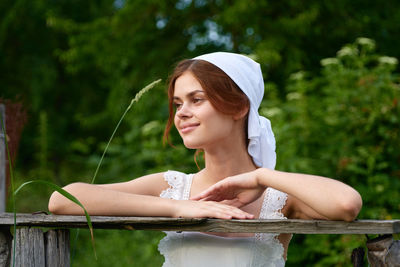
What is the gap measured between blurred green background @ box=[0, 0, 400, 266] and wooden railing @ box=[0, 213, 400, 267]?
1135 millimetres

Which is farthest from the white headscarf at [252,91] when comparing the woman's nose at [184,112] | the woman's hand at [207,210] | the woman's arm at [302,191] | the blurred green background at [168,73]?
the blurred green background at [168,73]

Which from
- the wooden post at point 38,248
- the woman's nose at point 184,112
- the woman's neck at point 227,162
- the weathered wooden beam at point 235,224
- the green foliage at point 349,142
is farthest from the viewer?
the green foliage at point 349,142

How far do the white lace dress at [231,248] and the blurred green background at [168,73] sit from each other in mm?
1199

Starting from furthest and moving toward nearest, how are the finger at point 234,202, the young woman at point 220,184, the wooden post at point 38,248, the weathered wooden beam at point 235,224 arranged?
the finger at point 234,202 < the young woman at point 220,184 < the wooden post at point 38,248 < the weathered wooden beam at point 235,224

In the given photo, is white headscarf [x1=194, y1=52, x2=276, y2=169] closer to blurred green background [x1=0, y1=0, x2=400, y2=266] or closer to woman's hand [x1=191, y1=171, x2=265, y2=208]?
woman's hand [x1=191, y1=171, x2=265, y2=208]

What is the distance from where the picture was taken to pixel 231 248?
2.40 metres

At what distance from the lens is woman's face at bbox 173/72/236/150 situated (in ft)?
7.90

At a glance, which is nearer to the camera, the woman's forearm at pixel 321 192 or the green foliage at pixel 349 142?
the woman's forearm at pixel 321 192

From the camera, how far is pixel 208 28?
7984 mm

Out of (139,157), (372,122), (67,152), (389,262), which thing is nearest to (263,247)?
(389,262)

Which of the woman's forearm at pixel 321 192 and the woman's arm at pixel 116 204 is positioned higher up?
the woman's forearm at pixel 321 192

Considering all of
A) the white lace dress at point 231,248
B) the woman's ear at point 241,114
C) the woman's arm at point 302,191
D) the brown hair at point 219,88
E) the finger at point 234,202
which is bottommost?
the white lace dress at point 231,248

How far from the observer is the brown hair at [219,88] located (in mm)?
2416

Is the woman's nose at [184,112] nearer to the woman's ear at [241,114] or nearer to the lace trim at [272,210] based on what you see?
the woman's ear at [241,114]
